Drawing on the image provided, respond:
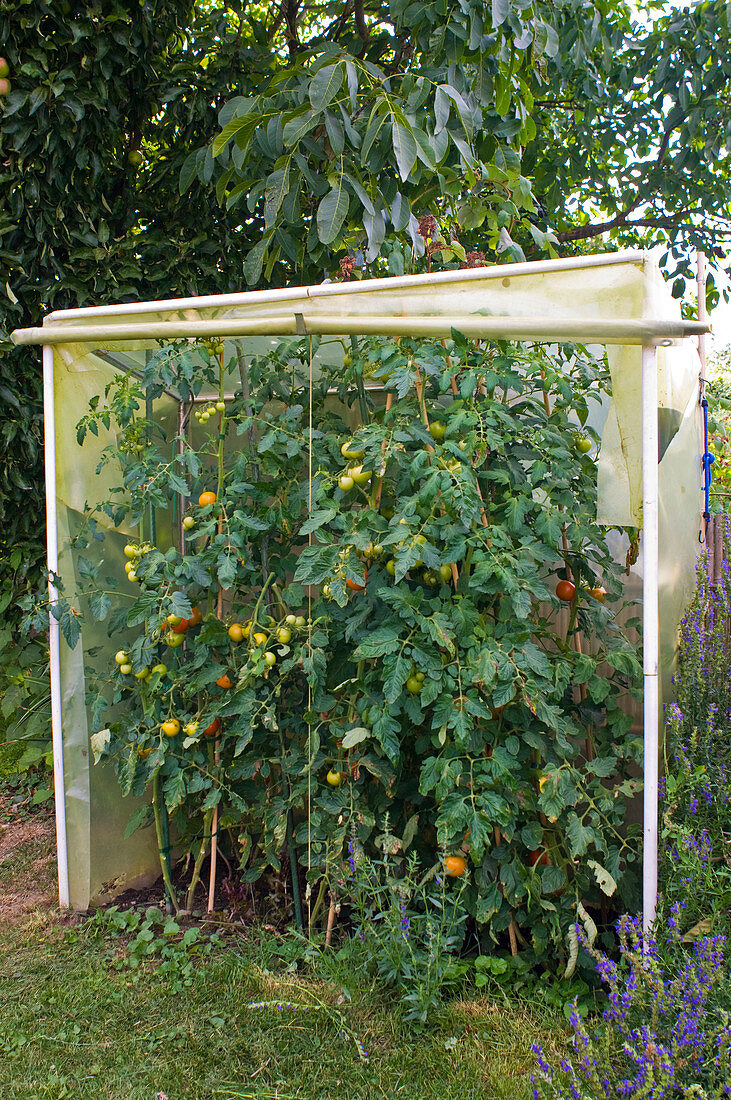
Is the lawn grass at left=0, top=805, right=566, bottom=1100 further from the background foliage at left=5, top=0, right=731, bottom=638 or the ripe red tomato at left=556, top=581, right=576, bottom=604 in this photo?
the background foliage at left=5, top=0, right=731, bottom=638

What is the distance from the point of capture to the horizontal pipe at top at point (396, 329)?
72.1 inches

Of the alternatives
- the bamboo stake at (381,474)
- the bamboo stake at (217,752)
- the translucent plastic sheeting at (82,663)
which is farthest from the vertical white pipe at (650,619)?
the translucent plastic sheeting at (82,663)

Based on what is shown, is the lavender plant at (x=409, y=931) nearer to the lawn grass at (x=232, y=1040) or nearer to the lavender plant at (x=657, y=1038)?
the lawn grass at (x=232, y=1040)

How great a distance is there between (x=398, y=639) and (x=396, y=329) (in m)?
0.82

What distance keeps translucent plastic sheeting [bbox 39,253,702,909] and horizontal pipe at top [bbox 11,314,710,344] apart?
3cm

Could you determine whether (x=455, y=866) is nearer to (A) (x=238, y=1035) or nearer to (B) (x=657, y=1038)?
(B) (x=657, y=1038)

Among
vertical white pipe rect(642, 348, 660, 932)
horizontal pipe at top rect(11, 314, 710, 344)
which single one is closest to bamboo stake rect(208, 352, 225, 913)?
horizontal pipe at top rect(11, 314, 710, 344)

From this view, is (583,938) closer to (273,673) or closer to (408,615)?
(408,615)

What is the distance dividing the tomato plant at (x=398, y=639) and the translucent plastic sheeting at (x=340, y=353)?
0.39 feet

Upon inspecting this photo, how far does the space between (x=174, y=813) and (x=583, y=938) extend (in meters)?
1.34

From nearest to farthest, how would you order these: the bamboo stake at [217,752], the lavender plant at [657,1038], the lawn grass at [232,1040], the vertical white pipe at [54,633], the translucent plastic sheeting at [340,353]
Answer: the lavender plant at [657,1038] < the lawn grass at [232,1040] < the translucent plastic sheeting at [340,353] < the bamboo stake at [217,752] < the vertical white pipe at [54,633]

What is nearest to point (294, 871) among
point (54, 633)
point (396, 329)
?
point (54, 633)

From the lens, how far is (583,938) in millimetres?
1943

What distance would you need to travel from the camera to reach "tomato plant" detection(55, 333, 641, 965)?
6.51 feet
